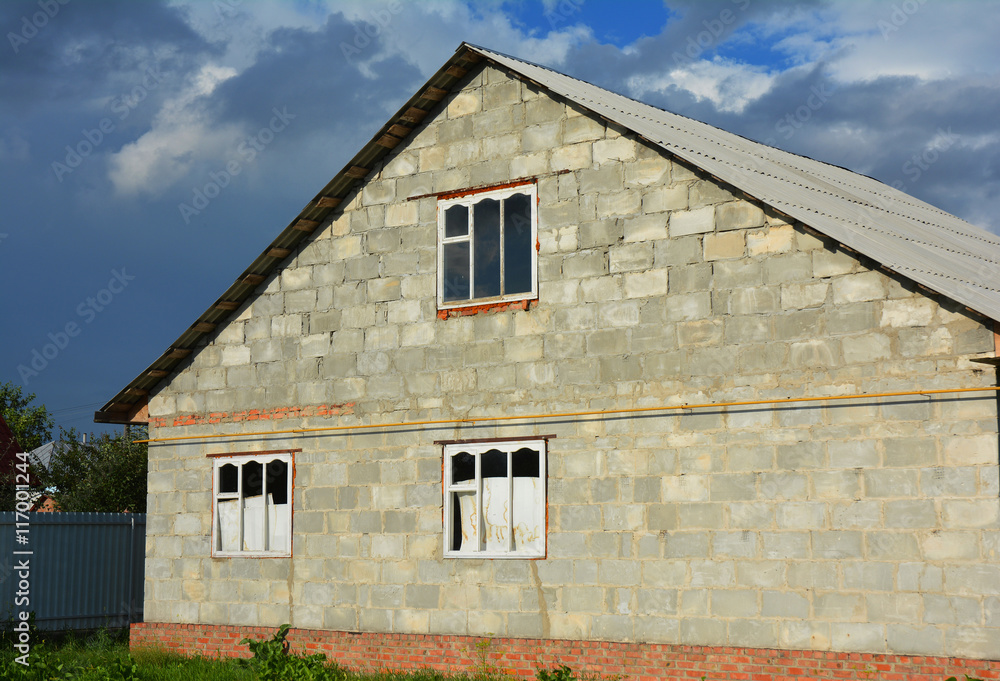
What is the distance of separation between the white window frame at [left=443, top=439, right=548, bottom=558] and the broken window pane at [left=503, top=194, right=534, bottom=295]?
187 centimetres

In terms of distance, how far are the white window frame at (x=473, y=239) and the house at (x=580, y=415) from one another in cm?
4

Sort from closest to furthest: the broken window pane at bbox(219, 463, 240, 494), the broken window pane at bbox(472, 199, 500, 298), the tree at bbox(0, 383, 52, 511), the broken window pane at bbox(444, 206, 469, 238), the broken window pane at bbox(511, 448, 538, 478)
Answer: the broken window pane at bbox(511, 448, 538, 478) → the broken window pane at bbox(472, 199, 500, 298) → the broken window pane at bbox(444, 206, 469, 238) → the broken window pane at bbox(219, 463, 240, 494) → the tree at bbox(0, 383, 52, 511)

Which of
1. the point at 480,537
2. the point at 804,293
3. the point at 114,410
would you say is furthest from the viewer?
the point at 114,410

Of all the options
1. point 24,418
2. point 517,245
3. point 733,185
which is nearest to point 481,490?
point 517,245

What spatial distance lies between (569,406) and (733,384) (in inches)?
77.0

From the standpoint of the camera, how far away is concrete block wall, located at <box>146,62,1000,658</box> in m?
10.1

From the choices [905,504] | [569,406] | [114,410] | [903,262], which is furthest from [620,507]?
[114,410]

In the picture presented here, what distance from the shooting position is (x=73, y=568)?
1819cm

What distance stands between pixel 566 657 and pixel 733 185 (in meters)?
5.42

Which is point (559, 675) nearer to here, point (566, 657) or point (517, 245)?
point (566, 657)

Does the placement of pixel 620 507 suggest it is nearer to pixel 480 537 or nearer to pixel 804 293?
pixel 480 537

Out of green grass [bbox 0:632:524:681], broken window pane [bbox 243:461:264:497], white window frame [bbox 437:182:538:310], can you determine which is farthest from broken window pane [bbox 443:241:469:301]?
green grass [bbox 0:632:524:681]

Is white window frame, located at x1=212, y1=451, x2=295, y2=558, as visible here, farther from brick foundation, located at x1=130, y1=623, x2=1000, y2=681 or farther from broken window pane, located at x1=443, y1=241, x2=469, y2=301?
broken window pane, located at x1=443, y1=241, x2=469, y2=301

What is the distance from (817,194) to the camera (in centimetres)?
1340
